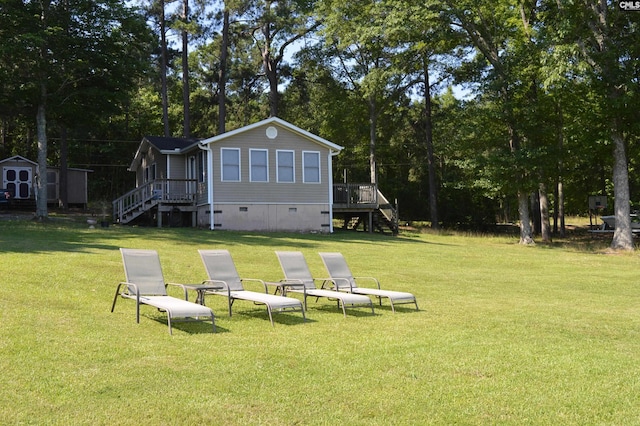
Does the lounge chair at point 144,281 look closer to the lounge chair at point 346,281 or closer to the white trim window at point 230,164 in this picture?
the lounge chair at point 346,281

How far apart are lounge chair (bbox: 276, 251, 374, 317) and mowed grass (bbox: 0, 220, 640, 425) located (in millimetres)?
284

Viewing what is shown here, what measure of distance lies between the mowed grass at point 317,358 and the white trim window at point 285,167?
15366 mm

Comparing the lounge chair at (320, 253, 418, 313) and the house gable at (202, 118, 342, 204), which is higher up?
the house gable at (202, 118, 342, 204)

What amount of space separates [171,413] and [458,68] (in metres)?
36.8

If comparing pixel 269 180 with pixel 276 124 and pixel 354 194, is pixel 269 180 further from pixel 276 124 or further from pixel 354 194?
pixel 354 194

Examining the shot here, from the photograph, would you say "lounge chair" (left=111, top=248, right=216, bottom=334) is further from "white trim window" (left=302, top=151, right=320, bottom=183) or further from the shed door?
the shed door

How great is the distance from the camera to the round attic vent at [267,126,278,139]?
29984 mm

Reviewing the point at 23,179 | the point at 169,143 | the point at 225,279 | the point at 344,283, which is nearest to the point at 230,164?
the point at 169,143

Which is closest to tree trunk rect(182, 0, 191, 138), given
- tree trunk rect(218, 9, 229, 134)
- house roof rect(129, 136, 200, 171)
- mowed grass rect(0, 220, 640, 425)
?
tree trunk rect(218, 9, 229, 134)

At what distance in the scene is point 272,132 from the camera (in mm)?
30047

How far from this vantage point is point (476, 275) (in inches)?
703

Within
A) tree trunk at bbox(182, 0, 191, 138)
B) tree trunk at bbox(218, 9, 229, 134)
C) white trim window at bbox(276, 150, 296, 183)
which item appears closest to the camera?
white trim window at bbox(276, 150, 296, 183)

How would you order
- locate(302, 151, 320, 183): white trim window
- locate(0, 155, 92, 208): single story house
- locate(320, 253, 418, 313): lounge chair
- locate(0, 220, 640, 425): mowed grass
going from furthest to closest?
locate(0, 155, 92, 208): single story house < locate(302, 151, 320, 183): white trim window < locate(320, 253, 418, 313): lounge chair < locate(0, 220, 640, 425): mowed grass

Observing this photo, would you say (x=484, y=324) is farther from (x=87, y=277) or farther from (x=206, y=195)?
(x=206, y=195)
